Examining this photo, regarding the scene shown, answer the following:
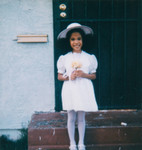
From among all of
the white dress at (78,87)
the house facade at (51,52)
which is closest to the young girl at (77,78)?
the white dress at (78,87)

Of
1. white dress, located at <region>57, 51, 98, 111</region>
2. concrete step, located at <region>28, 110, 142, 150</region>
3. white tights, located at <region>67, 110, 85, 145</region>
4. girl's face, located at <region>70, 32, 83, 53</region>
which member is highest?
girl's face, located at <region>70, 32, 83, 53</region>

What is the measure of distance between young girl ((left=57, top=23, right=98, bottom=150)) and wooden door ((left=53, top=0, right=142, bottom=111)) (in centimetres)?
87

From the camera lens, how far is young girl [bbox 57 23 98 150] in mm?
2984

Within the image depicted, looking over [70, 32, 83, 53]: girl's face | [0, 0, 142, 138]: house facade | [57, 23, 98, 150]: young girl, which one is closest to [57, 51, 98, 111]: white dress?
[57, 23, 98, 150]: young girl

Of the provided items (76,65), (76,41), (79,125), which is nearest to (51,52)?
(76,41)

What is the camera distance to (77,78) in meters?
3.07

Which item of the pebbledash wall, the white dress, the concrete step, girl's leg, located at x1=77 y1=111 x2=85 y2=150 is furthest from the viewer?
the pebbledash wall

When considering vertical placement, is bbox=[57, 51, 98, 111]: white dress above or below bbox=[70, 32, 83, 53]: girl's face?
below

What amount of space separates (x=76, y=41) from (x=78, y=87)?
0.57m

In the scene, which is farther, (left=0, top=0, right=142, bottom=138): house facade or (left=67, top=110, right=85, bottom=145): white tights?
(left=0, top=0, right=142, bottom=138): house facade

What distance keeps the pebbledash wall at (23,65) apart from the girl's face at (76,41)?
906mm

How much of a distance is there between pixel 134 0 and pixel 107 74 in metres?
1.27

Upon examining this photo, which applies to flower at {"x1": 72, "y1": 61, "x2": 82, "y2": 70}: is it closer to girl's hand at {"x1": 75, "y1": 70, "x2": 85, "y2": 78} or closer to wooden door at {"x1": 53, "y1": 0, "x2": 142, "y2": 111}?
girl's hand at {"x1": 75, "y1": 70, "x2": 85, "y2": 78}

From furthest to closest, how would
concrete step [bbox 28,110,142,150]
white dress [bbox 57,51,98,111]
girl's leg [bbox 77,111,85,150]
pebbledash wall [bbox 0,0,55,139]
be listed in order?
pebbledash wall [bbox 0,0,55,139] < concrete step [bbox 28,110,142,150] < girl's leg [bbox 77,111,85,150] < white dress [bbox 57,51,98,111]
